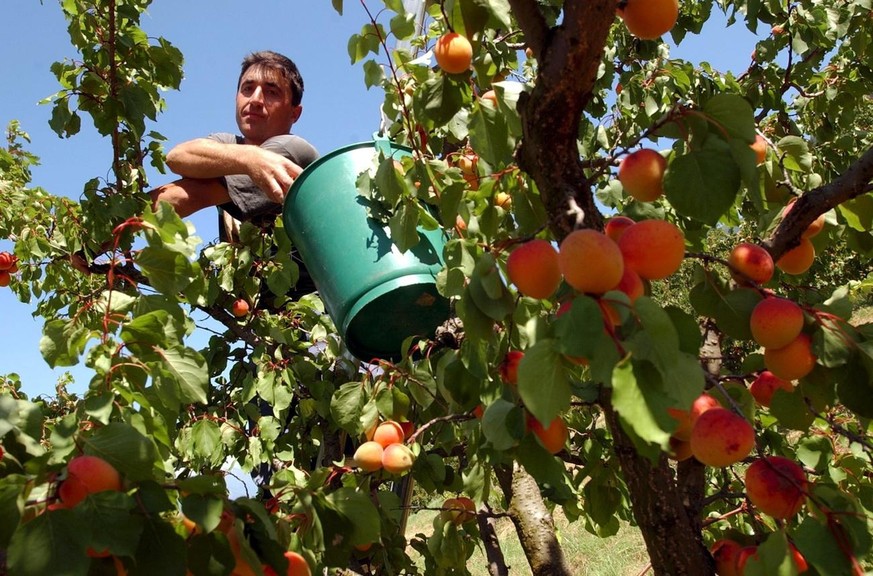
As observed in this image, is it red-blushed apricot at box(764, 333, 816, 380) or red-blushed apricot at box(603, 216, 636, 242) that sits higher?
red-blushed apricot at box(603, 216, 636, 242)

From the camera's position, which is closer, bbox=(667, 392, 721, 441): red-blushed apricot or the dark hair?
bbox=(667, 392, 721, 441): red-blushed apricot

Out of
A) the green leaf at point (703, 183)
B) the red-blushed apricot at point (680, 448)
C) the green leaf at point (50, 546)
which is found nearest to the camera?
the green leaf at point (50, 546)

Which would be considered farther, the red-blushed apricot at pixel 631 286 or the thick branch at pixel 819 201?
the thick branch at pixel 819 201

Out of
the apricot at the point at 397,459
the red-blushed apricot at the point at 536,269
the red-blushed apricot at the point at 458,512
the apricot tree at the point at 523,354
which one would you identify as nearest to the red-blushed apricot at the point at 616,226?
the apricot tree at the point at 523,354

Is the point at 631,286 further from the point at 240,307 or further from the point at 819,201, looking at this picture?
the point at 240,307

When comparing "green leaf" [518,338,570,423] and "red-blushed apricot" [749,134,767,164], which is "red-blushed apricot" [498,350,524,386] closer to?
"green leaf" [518,338,570,423]

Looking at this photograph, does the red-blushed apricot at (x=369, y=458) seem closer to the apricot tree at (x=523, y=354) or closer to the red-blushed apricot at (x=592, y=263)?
the apricot tree at (x=523, y=354)

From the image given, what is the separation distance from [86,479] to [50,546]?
9 cm

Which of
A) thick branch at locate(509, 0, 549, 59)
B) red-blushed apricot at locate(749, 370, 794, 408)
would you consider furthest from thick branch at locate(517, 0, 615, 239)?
red-blushed apricot at locate(749, 370, 794, 408)

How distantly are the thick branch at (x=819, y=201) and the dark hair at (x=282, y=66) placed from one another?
6.32 feet

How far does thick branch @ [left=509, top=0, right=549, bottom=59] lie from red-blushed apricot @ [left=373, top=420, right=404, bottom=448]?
0.75m

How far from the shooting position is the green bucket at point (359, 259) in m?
1.57

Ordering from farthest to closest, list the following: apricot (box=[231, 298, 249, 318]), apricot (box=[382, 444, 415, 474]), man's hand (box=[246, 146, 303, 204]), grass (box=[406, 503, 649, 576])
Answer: grass (box=[406, 503, 649, 576]) → apricot (box=[231, 298, 249, 318]) → man's hand (box=[246, 146, 303, 204]) → apricot (box=[382, 444, 415, 474])

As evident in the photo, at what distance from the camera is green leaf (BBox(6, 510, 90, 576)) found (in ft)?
2.17
